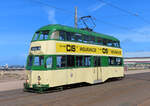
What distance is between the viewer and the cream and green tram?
38.4ft

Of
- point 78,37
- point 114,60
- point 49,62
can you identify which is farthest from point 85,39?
point 114,60

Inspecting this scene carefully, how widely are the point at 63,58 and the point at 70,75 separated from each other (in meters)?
1.34

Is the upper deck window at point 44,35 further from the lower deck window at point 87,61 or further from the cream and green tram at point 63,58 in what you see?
the lower deck window at point 87,61

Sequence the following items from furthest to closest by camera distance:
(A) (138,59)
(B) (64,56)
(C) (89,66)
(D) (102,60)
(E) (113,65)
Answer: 1. (A) (138,59)
2. (E) (113,65)
3. (D) (102,60)
4. (C) (89,66)
5. (B) (64,56)

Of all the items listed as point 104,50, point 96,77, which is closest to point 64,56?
point 96,77

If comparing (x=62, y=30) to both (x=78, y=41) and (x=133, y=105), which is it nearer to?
(x=78, y=41)

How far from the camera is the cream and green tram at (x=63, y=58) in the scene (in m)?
11.7

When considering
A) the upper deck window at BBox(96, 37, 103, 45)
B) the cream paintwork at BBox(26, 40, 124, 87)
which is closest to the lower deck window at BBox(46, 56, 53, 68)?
the cream paintwork at BBox(26, 40, 124, 87)

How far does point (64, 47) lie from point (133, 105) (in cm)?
621

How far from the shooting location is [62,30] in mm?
12688

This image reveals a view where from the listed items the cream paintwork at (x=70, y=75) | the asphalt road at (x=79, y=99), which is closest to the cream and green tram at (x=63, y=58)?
the cream paintwork at (x=70, y=75)

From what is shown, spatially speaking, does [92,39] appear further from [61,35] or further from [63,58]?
[63,58]

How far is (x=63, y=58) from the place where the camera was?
1259 cm

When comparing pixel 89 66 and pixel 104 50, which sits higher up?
pixel 104 50
